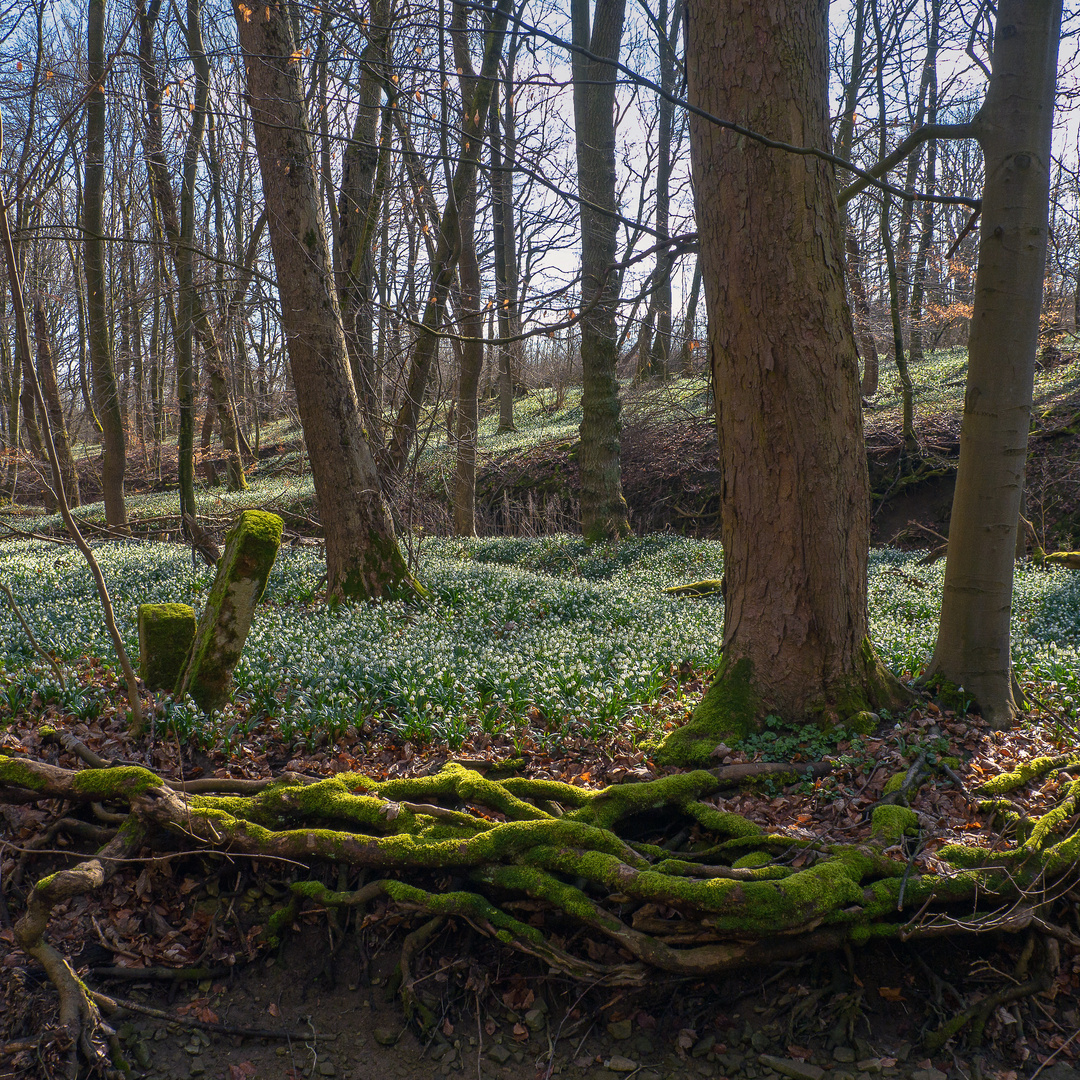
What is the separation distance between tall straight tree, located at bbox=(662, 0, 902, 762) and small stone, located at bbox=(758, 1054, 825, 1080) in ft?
5.65

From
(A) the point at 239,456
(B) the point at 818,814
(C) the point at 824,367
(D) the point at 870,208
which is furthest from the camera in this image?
(A) the point at 239,456

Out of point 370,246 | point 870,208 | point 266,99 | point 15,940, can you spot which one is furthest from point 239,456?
point 15,940

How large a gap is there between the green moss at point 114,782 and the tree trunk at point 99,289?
504 inches

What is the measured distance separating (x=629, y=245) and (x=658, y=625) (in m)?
3.91

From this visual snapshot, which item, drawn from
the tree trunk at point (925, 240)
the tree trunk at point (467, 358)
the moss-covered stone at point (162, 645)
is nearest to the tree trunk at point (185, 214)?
the tree trunk at point (467, 358)

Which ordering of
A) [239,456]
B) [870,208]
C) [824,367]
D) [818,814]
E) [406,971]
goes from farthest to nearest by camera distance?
[239,456] < [870,208] < [824,367] < [818,814] < [406,971]

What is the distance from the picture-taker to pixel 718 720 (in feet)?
15.9

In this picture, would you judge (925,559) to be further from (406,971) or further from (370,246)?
(406,971)

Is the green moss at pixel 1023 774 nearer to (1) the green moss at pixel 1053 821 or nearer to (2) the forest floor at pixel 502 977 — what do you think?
(2) the forest floor at pixel 502 977

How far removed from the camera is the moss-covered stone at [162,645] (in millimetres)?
5910

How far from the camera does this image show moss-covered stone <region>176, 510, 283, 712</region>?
549cm

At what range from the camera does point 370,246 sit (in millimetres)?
11805

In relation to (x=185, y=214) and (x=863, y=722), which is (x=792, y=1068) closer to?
(x=863, y=722)

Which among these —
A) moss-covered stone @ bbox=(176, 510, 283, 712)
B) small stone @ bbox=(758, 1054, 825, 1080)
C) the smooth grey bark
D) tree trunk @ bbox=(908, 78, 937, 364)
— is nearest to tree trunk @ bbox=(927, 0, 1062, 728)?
small stone @ bbox=(758, 1054, 825, 1080)
